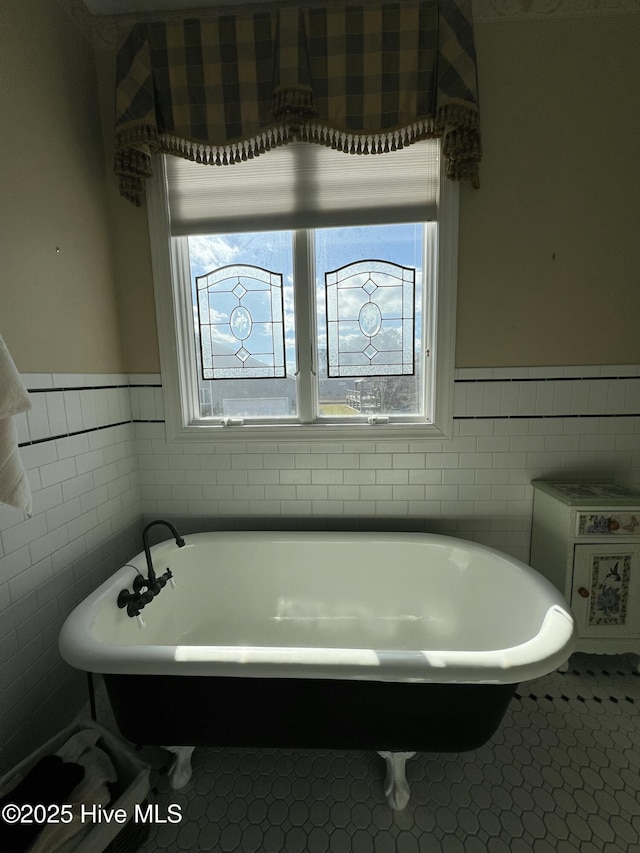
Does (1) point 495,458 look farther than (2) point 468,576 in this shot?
Yes

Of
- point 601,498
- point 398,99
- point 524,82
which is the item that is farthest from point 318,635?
point 524,82

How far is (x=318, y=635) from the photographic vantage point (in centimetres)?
159

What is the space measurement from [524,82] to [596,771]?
8.57 ft

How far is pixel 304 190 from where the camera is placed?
165 cm

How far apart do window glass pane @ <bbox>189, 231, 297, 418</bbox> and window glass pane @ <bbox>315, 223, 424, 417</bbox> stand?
0.17 meters

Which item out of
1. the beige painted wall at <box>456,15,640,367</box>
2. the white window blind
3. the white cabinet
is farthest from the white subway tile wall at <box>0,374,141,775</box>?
the white cabinet

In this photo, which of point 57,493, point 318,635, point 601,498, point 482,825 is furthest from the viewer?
point 318,635

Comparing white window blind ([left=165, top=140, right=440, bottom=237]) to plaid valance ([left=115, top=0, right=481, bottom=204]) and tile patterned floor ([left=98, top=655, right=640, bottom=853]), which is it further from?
tile patterned floor ([left=98, top=655, right=640, bottom=853])

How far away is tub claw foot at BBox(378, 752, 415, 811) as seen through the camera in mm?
1097

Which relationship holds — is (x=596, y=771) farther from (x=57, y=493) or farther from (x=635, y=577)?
(x=57, y=493)

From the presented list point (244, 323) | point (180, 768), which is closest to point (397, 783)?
point (180, 768)

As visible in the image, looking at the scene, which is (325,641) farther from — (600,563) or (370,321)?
(370,321)

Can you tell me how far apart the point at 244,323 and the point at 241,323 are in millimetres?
16

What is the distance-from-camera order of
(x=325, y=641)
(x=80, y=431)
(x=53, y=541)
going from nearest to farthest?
(x=53, y=541), (x=80, y=431), (x=325, y=641)
